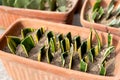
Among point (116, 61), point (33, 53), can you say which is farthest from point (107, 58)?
point (33, 53)

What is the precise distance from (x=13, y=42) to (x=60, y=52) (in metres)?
0.14

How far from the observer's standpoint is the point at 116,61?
71cm

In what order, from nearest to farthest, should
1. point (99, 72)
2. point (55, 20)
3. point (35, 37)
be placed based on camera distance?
point (99, 72) < point (35, 37) < point (55, 20)

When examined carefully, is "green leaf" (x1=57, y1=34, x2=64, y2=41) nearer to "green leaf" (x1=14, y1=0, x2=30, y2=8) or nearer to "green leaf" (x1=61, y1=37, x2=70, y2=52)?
"green leaf" (x1=61, y1=37, x2=70, y2=52)

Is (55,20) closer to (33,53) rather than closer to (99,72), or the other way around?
(33,53)

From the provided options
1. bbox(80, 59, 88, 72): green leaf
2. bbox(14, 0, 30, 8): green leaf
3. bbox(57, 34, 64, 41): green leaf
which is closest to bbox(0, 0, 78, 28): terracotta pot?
bbox(14, 0, 30, 8): green leaf

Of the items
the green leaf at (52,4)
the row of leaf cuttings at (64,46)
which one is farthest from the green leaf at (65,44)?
the green leaf at (52,4)

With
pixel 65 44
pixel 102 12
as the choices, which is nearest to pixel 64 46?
pixel 65 44

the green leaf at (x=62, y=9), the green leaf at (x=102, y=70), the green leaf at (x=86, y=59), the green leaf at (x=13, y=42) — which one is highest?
the green leaf at (x=62, y=9)

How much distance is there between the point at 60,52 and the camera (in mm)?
767

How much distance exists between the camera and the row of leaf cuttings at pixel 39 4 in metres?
0.95

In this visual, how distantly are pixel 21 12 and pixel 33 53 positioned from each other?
9.1 inches

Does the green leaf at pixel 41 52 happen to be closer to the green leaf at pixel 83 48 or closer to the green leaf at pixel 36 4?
the green leaf at pixel 83 48

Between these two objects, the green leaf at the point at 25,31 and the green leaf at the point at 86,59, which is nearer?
the green leaf at the point at 86,59
